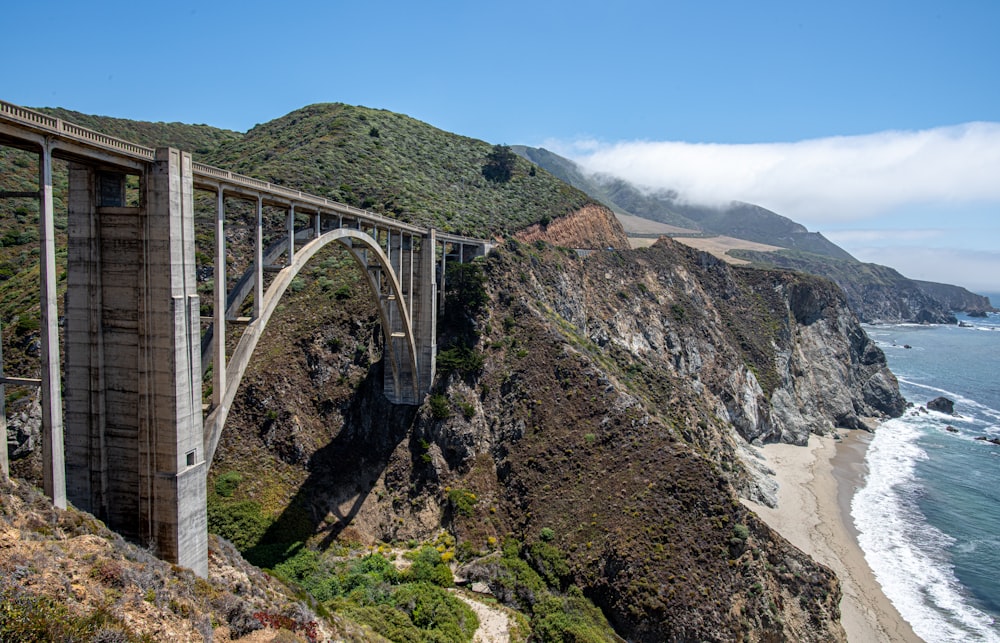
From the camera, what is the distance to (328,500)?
3075 cm

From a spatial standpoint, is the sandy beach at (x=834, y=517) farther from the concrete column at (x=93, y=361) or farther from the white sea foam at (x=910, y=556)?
the concrete column at (x=93, y=361)

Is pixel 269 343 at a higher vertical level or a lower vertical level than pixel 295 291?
lower

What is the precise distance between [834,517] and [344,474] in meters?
33.6

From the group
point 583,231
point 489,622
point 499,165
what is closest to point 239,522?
point 489,622

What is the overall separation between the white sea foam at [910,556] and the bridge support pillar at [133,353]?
3426 cm

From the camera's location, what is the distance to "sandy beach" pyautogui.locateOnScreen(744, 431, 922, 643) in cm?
2877

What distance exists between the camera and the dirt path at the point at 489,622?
74.6 ft

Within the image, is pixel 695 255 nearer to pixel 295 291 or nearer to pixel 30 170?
pixel 295 291

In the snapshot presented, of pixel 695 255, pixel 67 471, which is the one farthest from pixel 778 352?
pixel 67 471

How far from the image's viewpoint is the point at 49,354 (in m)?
11.5

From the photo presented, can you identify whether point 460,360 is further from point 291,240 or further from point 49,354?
point 49,354

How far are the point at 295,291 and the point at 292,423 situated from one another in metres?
10.8

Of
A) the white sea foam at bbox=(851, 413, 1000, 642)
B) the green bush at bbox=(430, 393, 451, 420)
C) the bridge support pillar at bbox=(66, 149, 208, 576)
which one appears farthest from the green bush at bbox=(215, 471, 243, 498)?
the white sea foam at bbox=(851, 413, 1000, 642)

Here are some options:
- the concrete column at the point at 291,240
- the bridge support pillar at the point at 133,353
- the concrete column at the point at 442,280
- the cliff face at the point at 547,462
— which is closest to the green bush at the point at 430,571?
the cliff face at the point at 547,462
